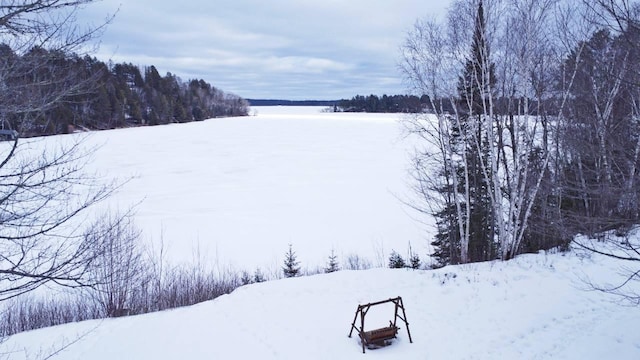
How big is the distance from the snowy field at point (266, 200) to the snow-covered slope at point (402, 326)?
3617 mm

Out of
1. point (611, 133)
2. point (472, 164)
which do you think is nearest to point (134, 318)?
point (611, 133)

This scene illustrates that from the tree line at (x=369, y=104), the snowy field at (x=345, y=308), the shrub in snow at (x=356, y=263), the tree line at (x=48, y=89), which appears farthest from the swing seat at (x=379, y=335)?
the tree line at (x=369, y=104)

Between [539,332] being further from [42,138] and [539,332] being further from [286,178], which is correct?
[286,178]

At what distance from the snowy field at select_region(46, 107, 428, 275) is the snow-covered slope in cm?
362

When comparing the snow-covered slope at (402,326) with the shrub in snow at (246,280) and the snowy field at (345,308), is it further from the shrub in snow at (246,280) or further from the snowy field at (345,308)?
the shrub in snow at (246,280)

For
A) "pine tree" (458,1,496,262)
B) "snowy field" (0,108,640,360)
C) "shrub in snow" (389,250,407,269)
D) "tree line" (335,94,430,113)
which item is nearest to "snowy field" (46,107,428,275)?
"snowy field" (0,108,640,360)

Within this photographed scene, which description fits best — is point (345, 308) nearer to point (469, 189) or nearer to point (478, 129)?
point (478, 129)

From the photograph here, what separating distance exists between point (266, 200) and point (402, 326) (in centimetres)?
1426

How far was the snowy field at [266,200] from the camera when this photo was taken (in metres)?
15.0

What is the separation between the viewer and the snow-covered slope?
6.40 metres

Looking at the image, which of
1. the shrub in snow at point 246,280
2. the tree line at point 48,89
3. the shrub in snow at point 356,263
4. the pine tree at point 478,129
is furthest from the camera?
the shrub in snow at point 356,263

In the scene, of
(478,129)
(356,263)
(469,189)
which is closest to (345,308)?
(356,263)

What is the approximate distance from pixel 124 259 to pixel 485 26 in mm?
10963

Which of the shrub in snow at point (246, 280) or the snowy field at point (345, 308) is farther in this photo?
the shrub in snow at point (246, 280)
